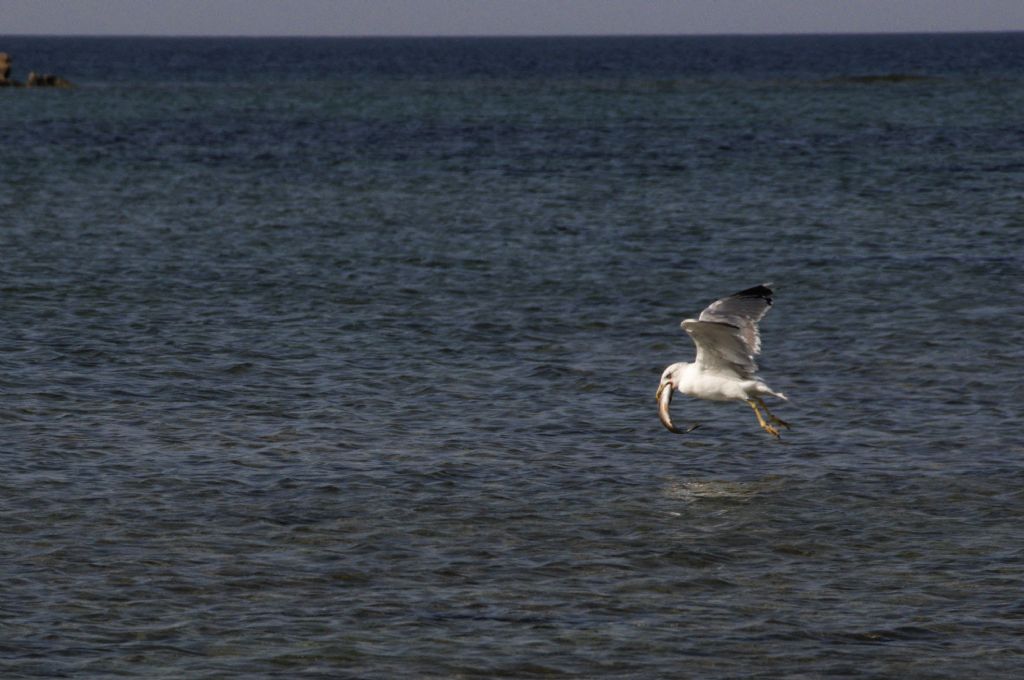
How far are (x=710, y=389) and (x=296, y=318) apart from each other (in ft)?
35.1

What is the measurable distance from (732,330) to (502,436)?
11.4 feet

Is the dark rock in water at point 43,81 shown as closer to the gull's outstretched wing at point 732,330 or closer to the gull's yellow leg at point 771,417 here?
the gull's yellow leg at point 771,417

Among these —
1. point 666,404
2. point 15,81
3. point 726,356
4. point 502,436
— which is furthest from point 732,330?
point 15,81

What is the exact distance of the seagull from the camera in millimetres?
16438

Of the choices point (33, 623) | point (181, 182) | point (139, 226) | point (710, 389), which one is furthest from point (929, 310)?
point (181, 182)

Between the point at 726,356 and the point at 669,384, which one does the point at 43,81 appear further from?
the point at 726,356

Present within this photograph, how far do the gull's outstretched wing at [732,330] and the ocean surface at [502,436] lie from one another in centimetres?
122

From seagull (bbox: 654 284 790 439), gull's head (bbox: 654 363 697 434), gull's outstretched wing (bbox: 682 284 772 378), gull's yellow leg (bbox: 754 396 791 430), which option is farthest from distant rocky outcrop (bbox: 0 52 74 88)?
gull's outstretched wing (bbox: 682 284 772 378)

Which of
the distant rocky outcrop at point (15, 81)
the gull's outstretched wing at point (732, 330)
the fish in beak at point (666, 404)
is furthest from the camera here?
the distant rocky outcrop at point (15, 81)

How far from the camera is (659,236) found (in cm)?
3606

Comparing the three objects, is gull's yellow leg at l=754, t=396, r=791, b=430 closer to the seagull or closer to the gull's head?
the seagull

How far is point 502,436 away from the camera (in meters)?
18.7

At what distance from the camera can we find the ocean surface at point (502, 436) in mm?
12508

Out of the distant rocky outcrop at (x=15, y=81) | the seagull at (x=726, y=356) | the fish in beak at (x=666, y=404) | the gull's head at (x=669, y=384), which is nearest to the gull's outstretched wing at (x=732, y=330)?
the seagull at (x=726, y=356)
